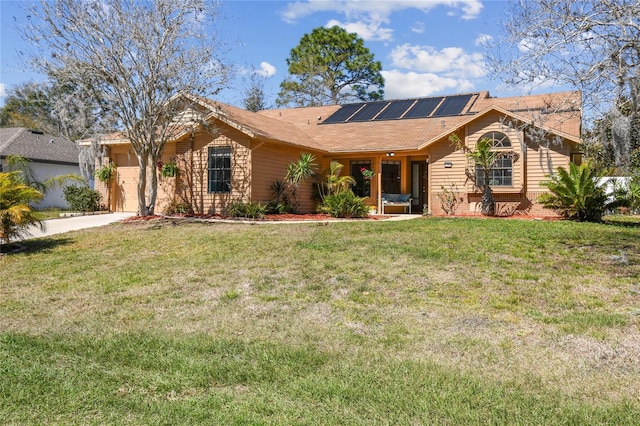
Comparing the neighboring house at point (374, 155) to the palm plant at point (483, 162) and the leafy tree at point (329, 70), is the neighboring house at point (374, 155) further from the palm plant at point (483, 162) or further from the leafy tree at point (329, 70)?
the leafy tree at point (329, 70)

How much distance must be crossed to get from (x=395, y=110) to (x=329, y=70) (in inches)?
742

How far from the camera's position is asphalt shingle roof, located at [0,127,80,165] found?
2564 centimetres

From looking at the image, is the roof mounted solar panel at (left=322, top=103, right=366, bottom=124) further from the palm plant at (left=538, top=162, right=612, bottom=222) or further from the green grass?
the green grass

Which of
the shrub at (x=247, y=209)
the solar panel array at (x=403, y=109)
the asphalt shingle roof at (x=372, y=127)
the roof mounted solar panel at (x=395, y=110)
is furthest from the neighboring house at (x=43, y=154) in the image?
the roof mounted solar panel at (x=395, y=110)

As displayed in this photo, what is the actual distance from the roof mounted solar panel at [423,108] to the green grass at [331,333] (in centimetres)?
1268

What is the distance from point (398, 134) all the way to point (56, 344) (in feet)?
54.2

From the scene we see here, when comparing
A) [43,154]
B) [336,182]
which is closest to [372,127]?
[336,182]

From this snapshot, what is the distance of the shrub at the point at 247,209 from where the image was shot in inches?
624

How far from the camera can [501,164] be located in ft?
54.1

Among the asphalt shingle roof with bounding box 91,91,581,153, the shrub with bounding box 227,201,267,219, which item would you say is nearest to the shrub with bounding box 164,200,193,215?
Answer: the shrub with bounding box 227,201,267,219

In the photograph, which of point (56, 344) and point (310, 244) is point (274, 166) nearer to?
point (310, 244)

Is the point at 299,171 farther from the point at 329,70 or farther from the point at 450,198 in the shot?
the point at 329,70

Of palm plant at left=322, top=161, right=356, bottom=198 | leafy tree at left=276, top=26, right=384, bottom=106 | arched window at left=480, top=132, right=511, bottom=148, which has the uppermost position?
leafy tree at left=276, top=26, right=384, bottom=106

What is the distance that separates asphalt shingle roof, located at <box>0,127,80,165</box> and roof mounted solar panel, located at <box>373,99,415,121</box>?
15.9 meters
